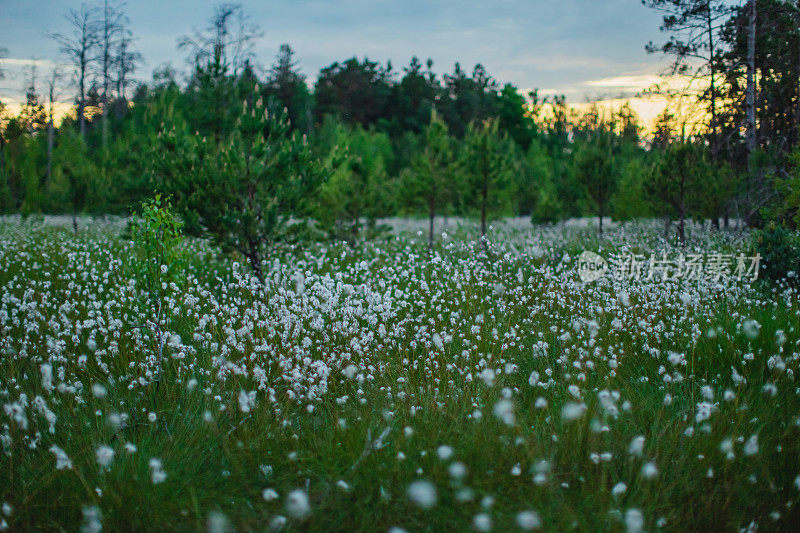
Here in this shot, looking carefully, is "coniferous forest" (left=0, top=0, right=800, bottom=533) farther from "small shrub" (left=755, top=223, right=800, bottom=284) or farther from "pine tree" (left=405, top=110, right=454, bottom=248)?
"pine tree" (left=405, top=110, right=454, bottom=248)

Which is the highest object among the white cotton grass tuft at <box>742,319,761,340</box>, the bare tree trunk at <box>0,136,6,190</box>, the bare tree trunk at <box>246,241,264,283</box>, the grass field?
the bare tree trunk at <box>0,136,6,190</box>

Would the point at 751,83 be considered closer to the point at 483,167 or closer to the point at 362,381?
the point at 483,167

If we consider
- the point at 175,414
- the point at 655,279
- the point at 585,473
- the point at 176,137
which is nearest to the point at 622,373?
the point at 585,473

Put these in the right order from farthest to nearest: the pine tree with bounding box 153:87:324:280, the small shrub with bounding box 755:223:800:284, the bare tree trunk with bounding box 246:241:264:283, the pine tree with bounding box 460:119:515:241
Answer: the pine tree with bounding box 460:119:515:241 < the bare tree trunk with bounding box 246:241:264:283 < the small shrub with bounding box 755:223:800:284 < the pine tree with bounding box 153:87:324:280

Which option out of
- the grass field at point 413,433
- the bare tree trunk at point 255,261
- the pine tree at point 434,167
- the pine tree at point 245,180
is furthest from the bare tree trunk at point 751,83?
the bare tree trunk at point 255,261

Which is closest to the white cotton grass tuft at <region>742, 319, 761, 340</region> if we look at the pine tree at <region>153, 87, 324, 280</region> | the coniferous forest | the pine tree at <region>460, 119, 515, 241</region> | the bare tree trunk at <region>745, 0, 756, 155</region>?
the coniferous forest

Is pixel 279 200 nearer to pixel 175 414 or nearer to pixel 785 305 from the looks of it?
pixel 175 414

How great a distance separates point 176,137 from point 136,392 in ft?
16.2

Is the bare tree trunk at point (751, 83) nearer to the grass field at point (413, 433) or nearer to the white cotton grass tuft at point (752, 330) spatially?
the grass field at point (413, 433)

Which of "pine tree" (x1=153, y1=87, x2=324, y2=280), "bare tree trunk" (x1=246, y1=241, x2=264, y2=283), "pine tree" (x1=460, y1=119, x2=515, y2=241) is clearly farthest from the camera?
"pine tree" (x1=460, y1=119, x2=515, y2=241)

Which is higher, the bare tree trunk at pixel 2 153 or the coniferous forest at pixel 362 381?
the bare tree trunk at pixel 2 153

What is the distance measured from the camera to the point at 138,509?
2.84 meters

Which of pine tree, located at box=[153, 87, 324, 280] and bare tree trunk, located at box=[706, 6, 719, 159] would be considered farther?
bare tree trunk, located at box=[706, 6, 719, 159]

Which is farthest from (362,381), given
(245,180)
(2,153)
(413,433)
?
(2,153)
